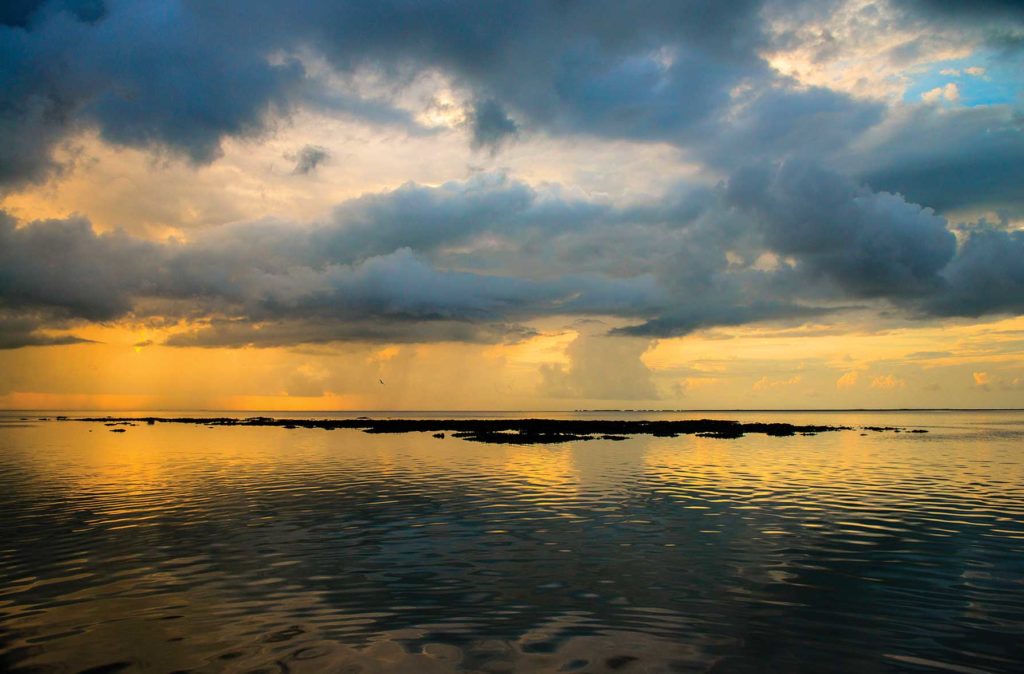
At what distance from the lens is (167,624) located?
600 inches

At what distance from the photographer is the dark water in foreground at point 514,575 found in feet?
43.9

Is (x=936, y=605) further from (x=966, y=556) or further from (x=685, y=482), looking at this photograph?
(x=685, y=482)

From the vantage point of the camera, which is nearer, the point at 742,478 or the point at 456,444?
the point at 742,478

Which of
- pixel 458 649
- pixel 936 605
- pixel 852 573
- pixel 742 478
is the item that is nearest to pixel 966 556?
pixel 852 573

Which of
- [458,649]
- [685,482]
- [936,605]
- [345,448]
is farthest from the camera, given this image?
[345,448]

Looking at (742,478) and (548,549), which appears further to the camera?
(742,478)

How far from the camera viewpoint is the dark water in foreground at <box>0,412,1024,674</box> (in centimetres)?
1339

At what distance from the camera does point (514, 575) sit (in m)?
19.3

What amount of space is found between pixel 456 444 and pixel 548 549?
58924mm

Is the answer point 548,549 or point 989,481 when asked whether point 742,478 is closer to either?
point 989,481

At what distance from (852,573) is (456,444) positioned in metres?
63.9

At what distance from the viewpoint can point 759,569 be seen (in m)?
20.1

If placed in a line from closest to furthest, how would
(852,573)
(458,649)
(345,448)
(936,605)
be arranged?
(458,649) → (936,605) → (852,573) → (345,448)

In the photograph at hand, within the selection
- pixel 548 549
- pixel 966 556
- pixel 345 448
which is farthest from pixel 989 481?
pixel 345 448
